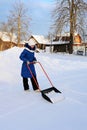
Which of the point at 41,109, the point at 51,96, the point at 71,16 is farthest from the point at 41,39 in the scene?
the point at 41,109

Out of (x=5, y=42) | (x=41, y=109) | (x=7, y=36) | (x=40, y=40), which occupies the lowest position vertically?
(x=5, y=42)

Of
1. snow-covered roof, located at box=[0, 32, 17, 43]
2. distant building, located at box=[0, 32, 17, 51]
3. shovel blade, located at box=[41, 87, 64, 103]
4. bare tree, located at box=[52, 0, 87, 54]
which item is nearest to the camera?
shovel blade, located at box=[41, 87, 64, 103]

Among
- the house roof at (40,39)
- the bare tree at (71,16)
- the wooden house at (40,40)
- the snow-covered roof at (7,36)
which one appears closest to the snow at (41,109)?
the bare tree at (71,16)

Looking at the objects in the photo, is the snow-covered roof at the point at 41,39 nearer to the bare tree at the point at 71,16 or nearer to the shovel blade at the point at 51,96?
the bare tree at the point at 71,16

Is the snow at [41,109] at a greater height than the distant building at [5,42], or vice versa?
the snow at [41,109]

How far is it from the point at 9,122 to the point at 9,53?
1275 centimetres

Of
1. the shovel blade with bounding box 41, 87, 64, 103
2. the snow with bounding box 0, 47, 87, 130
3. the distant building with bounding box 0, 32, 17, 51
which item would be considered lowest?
the distant building with bounding box 0, 32, 17, 51

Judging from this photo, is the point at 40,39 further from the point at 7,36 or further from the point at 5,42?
the point at 7,36

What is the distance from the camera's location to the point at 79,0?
4056cm

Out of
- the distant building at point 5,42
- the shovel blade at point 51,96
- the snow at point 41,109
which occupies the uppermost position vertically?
the shovel blade at point 51,96

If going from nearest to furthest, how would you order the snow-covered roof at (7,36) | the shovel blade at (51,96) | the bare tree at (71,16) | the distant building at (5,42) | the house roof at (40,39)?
the shovel blade at (51,96) < the bare tree at (71,16) < the snow-covered roof at (7,36) < the distant building at (5,42) < the house roof at (40,39)

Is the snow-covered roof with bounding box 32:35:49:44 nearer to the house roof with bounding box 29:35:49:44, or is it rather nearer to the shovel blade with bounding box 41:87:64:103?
the house roof with bounding box 29:35:49:44

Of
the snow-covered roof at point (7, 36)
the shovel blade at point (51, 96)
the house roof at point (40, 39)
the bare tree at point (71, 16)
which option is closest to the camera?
the shovel blade at point (51, 96)

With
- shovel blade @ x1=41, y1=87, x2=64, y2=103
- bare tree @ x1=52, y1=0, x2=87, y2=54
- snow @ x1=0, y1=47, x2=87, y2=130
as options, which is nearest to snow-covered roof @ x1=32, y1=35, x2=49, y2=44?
bare tree @ x1=52, y1=0, x2=87, y2=54
